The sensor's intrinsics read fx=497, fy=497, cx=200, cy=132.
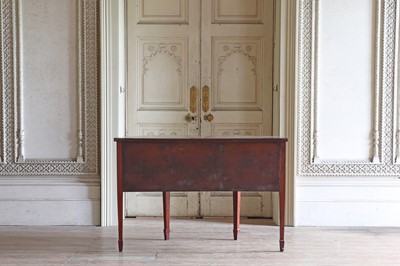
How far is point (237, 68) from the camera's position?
497 cm

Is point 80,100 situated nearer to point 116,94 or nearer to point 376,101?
point 116,94

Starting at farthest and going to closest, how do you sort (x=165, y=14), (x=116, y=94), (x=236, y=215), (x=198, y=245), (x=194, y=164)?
1. (x=165, y=14)
2. (x=116, y=94)
3. (x=236, y=215)
4. (x=198, y=245)
5. (x=194, y=164)

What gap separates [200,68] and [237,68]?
370 millimetres

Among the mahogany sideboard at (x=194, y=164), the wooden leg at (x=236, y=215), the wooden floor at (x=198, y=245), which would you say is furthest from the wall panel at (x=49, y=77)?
the wooden leg at (x=236, y=215)

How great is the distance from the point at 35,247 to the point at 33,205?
846mm

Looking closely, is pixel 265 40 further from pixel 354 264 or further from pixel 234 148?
pixel 354 264

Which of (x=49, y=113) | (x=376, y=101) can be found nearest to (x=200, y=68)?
(x=49, y=113)

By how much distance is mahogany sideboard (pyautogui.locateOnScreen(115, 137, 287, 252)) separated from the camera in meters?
3.61

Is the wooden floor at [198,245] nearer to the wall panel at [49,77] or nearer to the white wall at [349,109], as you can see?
the white wall at [349,109]

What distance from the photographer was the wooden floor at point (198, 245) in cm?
349

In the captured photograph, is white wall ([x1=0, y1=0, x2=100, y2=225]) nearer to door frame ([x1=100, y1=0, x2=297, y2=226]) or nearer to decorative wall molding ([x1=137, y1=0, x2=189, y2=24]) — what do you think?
door frame ([x1=100, y1=0, x2=297, y2=226])

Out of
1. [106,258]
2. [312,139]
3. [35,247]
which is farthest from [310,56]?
[35,247]

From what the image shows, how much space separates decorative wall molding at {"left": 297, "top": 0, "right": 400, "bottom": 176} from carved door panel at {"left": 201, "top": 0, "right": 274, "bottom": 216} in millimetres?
424

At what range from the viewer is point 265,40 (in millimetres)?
4953
